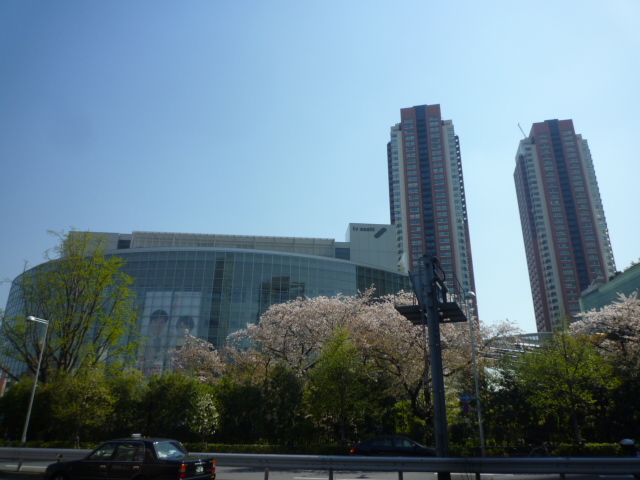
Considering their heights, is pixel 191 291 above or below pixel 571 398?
above

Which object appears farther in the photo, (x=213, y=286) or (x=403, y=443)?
(x=213, y=286)

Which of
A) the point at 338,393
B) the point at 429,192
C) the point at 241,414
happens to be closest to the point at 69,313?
the point at 241,414

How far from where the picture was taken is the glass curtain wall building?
55.0 m

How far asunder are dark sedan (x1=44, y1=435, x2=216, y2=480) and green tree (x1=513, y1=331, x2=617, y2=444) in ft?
61.7

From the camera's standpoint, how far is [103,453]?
11.3 m

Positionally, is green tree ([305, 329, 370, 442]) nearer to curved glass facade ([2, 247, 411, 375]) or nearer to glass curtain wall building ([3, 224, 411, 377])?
glass curtain wall building ([3, 224, 411, 377])

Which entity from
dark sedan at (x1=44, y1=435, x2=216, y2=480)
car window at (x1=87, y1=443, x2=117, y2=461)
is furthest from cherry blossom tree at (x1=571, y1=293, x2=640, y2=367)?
car window at (x1=87, y1=443, x2=117, y2=461)

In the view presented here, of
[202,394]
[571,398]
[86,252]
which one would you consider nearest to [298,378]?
[202,394]

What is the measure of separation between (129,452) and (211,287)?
47.7 meters

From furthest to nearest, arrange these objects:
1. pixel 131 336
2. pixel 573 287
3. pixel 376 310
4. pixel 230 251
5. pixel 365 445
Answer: pixel 573 287
pixel 230 251
pixel 131 336
pixel 376 310
pixel 365 445

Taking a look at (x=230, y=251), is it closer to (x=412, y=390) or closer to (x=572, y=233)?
(x=412, y=390)

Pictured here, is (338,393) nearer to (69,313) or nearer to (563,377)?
(563,377)

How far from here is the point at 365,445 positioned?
1902 centimetres

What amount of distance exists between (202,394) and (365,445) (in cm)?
1181
